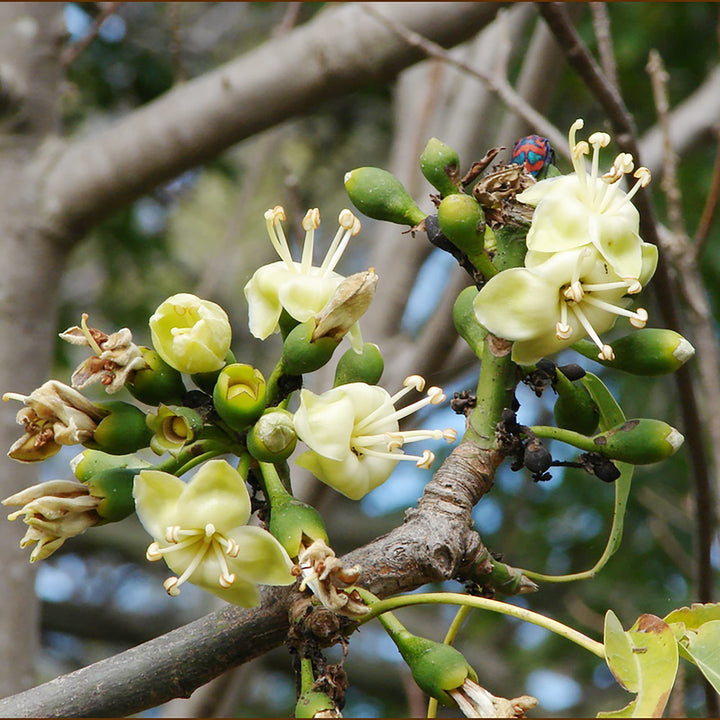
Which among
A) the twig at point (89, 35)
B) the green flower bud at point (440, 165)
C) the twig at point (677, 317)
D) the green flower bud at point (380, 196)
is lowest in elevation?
the twig at point (677, 317)

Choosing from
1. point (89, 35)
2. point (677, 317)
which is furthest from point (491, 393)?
point (89, 35)

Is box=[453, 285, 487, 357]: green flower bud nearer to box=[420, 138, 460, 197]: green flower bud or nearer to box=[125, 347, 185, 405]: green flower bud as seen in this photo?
box=[420, 138, 460, 197]: green flower bud

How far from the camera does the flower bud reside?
2.74 ft

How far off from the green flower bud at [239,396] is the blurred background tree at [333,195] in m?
1.06

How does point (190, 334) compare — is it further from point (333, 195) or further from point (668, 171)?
point (333, 195)

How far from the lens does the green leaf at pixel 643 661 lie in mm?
728

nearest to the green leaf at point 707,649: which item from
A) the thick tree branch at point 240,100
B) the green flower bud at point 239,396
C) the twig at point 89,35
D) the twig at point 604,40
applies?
the green flower bud at point 239,396

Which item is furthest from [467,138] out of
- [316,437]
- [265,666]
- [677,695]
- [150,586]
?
[150,586]

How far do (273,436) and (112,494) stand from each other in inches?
6.0

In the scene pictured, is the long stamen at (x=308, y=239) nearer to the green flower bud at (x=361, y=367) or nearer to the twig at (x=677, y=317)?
the green flower bud at (x=361, y=367)

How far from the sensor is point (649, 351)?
3.03ft

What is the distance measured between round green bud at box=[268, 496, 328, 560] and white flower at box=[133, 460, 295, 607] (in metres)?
0.02

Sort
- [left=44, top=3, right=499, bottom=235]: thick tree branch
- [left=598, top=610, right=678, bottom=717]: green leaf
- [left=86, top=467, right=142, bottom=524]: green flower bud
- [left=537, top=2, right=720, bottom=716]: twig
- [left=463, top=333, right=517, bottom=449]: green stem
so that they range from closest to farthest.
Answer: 1. [left=598, top=610, right=678, bottom=717]: green leaf
2. [left=86, top=467, right=142, bottom=524]: green flower bud
3. [left=463, top=333, right=517, bottom=449]: green stem
4. [left=537, top=2, right=720, bottom=716]: twig
5. [left=44, top=3, right=499, bottom=235]: thick tree branch

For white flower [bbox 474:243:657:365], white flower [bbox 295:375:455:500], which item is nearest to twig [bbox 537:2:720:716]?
white flower [bbox 474:243:657:365]
